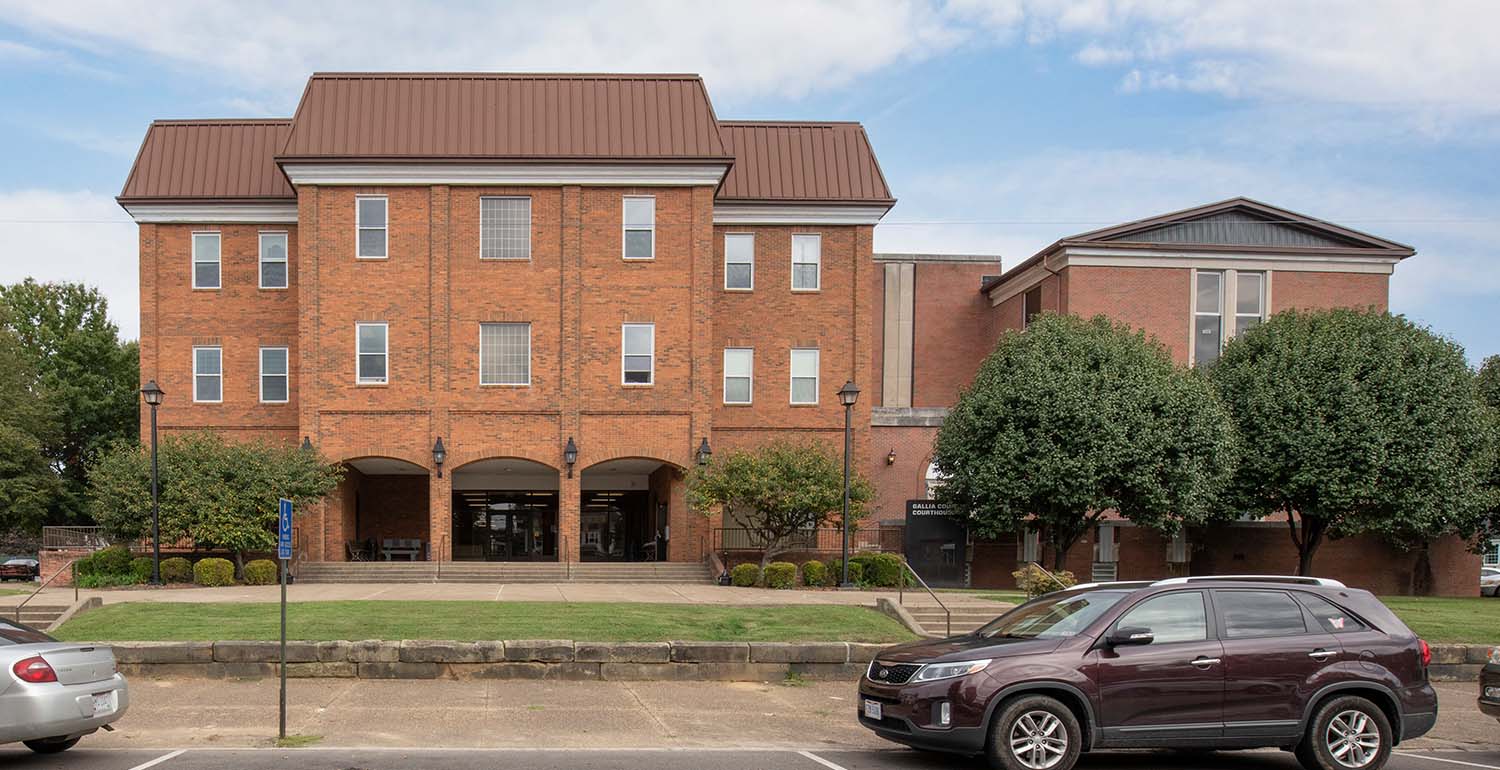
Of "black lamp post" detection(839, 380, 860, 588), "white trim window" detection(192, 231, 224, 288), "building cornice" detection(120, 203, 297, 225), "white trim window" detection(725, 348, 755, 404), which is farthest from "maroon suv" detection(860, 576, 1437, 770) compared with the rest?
"white trim window" detection(192, 231, 224, 288)

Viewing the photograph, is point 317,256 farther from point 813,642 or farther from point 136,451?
point 813,642

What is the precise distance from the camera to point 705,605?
2008 centimetres

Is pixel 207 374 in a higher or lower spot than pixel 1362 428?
higher

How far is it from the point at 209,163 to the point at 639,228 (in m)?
12.5

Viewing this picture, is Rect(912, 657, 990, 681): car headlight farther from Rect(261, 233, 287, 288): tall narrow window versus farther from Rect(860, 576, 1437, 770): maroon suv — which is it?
Rect(261, 233, 287, 288): tall narrow window

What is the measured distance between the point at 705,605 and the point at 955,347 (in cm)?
2538

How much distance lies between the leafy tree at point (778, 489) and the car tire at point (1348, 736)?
17.4 meters

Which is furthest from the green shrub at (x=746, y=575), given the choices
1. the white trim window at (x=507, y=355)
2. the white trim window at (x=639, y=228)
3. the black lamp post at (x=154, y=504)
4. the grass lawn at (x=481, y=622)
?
the black lamp post at (x=154, y=504)

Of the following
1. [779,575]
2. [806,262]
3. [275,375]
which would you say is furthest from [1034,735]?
[275,375]

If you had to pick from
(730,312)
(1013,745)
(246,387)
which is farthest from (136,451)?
(1013,745)

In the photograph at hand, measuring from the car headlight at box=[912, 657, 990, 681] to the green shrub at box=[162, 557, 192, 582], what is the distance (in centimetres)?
2200

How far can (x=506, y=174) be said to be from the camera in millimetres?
30203

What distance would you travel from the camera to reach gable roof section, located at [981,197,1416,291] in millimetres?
34656

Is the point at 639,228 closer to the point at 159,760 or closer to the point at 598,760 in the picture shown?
the point at 598,760
